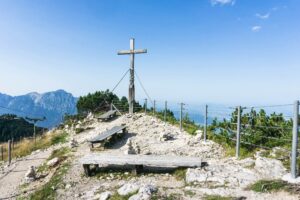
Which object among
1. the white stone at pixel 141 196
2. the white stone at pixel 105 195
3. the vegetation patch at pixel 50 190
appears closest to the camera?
the white stone at pixel 141 196

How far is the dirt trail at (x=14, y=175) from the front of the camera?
10588 millimetres

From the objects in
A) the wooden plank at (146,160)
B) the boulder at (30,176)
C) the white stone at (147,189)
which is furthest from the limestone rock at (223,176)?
the boulder at (30,176)

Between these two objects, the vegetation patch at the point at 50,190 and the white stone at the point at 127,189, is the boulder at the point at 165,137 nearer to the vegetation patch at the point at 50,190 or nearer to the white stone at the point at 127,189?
the vegetation patch at the point at 50,190

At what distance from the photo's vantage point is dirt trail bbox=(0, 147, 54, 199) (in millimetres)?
10588

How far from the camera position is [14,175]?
1325cm

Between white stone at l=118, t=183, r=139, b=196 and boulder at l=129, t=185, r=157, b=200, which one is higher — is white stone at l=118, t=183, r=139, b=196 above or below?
below

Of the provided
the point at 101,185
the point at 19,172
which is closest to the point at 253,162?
the point at 101,185

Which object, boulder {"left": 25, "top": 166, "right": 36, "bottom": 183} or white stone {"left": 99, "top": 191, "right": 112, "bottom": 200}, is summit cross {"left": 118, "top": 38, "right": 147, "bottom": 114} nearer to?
boulder {"left": 25, "top": 166, "right": 36, "bottom": 183}

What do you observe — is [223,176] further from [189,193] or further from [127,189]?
[127,189]

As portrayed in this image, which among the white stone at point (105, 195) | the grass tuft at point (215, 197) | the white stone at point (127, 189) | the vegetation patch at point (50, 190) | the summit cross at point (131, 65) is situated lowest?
the vegetation patch at point (50, 190)

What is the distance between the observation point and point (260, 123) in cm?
1109

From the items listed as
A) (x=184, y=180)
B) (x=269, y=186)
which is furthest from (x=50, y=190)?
(x=269, y=186)

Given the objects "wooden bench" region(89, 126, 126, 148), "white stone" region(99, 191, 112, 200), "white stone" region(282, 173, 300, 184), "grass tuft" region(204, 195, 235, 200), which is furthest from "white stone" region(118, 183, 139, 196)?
"wooden bench" region(89, 126, 126, 148)

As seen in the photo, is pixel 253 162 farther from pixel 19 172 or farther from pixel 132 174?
pixel 19 172
